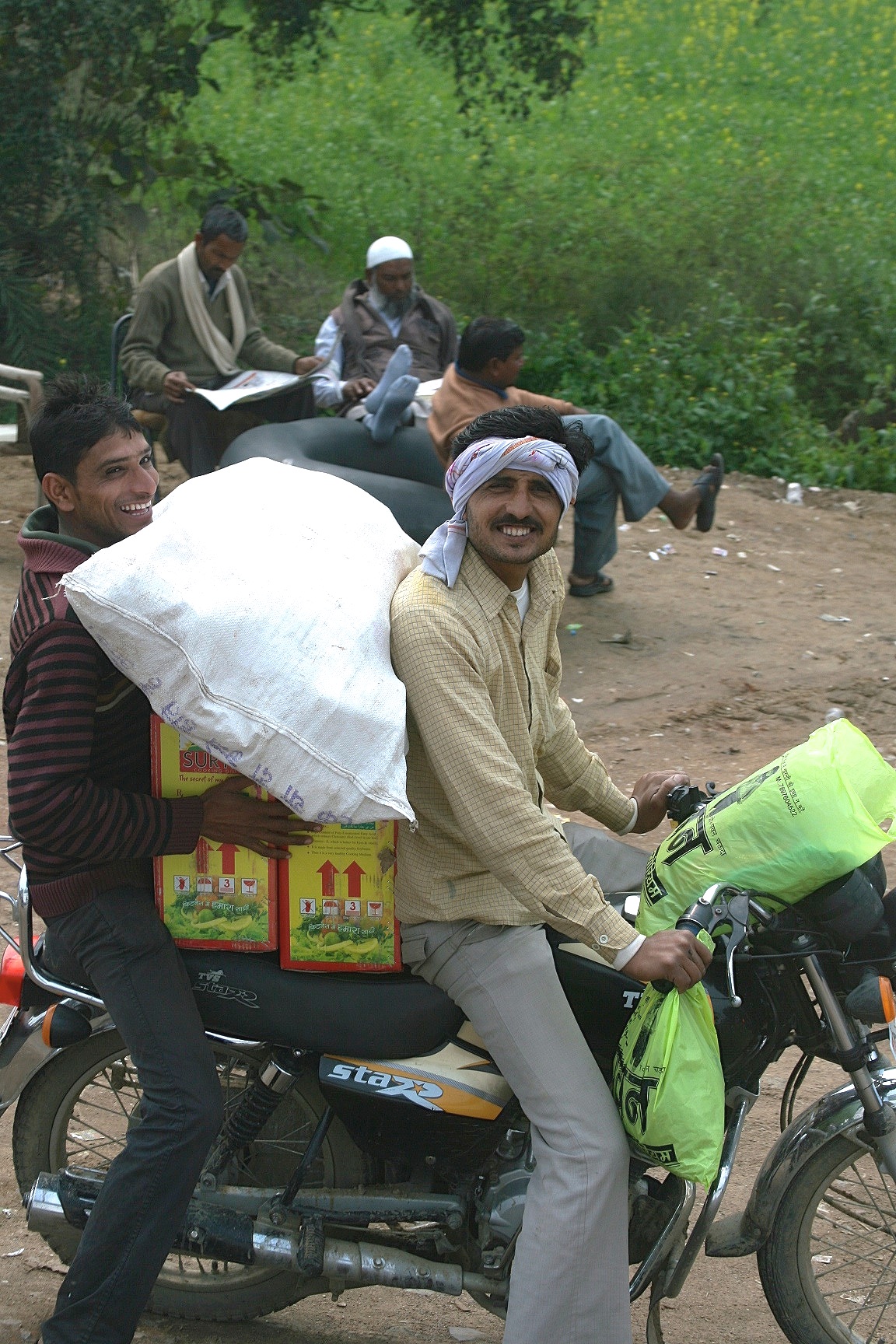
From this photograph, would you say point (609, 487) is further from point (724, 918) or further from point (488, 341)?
point (724, 918)

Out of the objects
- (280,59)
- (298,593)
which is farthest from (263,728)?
(280,59)

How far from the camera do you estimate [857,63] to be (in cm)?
1797

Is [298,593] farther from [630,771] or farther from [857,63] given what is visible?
[857,63]

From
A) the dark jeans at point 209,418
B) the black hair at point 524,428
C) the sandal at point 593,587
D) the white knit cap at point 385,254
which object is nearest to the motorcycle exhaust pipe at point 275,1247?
the black hair at point 524,428

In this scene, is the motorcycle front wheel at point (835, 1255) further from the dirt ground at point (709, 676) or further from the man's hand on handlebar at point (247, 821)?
the man's hand on handlebar at point (247, 821)

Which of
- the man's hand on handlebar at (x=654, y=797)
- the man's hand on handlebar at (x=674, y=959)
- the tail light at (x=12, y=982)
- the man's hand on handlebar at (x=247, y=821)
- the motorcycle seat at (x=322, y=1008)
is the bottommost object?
the tail light at (x=12, y=982)

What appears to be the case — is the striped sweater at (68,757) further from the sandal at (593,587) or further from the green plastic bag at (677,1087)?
the sandal at (593,587)

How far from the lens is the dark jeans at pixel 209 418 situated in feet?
23.6

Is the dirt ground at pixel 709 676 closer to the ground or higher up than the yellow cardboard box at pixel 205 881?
closer to the ground

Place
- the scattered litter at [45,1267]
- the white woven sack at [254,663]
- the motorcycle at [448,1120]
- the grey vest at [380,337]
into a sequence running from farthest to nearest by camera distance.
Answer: the grey vest at [380,337] < the scattered litter at [45,1267] < the motorcycle at [448,1120] < the white woven sack at [254,663]

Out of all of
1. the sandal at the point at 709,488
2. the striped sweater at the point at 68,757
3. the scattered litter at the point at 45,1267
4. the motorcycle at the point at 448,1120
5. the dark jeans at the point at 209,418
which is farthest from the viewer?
the sandal at the point at 709,488

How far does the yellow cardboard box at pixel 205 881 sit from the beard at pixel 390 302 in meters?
5.72

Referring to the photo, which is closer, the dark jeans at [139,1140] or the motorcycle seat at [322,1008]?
the dark jeans at [139,1140]

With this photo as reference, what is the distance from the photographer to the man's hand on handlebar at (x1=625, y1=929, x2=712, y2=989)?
7.52 feet
